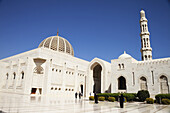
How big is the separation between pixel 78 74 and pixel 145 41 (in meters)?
17.4

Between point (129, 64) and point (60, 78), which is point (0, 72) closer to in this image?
point (60, 78)

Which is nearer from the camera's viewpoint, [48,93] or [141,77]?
[141,77]

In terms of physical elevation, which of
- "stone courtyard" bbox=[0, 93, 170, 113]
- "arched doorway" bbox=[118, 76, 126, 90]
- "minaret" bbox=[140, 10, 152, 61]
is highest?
"minaret" bbox=[140, 10, 152, 61]

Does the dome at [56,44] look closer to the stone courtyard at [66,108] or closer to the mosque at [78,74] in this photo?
the mosque at [78,74]

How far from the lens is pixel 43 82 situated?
27141mm

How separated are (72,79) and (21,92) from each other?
11.6 metres

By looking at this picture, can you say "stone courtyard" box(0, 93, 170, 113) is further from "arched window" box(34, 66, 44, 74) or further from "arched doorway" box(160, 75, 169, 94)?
"arched window" box(34, 66, 44, 74)

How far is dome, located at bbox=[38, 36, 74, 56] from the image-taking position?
36656mm

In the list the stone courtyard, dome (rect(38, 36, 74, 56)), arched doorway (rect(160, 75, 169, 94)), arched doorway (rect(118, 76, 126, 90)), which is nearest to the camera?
the stone courtyard

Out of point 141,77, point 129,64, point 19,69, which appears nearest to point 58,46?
point 19,69

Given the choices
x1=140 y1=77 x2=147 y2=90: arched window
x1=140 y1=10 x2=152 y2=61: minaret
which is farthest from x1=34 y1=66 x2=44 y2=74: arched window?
x1=140 y1=10 x2=152 y2=61: minaret

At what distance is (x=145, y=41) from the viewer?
27.9 meters

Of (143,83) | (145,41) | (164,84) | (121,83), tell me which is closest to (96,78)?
(121,83)

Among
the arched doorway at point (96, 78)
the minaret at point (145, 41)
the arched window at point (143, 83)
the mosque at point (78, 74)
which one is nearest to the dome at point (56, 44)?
the mosque at point (78, 74)
